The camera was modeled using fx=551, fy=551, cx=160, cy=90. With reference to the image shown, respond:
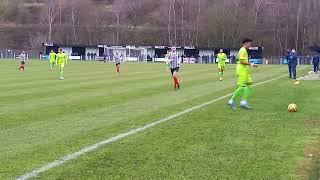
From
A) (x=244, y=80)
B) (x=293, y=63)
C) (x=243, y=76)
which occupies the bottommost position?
(x=244, y=80)

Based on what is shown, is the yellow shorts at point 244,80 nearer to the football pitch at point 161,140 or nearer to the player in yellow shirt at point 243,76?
the player in yellow shirt at point 243,76

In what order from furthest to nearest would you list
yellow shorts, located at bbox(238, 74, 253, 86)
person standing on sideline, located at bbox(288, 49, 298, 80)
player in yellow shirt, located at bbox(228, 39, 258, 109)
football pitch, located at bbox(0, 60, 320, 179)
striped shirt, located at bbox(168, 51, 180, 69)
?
person standing on sideline, located at bbox(288, 49, 298, 80) → striped shirt, located at bbox(168, 51, 180, 69) → yellow shorts, located at bbox(238, 74, 253, 86) → player in yellow shirt, located at bbox(228, 39, 258, 109) → football pitch, located at bbox(0, 60, 320, 179)

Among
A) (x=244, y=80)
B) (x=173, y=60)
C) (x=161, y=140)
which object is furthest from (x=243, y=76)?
(x=173, y=60)

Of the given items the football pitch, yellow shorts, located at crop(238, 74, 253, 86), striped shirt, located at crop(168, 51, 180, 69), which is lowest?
the football pitch

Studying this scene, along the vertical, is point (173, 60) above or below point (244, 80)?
above

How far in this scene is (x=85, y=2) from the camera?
129125 millimetres

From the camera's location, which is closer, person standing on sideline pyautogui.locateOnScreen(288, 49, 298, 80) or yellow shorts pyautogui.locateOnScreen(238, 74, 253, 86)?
yellow shorts pyautogui.locateOnScreen(238, 74, 253, 86)

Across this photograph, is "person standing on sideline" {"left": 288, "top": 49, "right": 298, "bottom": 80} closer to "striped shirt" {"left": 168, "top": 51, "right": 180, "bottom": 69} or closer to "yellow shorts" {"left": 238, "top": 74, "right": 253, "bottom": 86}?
"striped shirt" {"left": 168, "top": 51, "right": 180, "bottom": 69}

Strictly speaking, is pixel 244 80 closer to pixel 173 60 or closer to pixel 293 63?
pixel 173 60

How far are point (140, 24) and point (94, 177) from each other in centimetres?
11978

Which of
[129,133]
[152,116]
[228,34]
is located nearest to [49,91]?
[152,116]

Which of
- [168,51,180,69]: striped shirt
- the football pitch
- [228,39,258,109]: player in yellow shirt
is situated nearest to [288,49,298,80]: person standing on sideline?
[168,51,180,69]: striped shirt

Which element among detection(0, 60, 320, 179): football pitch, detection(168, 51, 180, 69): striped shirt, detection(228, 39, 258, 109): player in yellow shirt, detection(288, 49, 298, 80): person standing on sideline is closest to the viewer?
detection(0, 60, 320, 179): football pitch

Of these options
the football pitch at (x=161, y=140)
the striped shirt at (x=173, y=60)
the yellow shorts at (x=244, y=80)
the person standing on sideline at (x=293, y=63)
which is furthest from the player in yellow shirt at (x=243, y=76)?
the person standing on sideline at (x=293, y=63)
